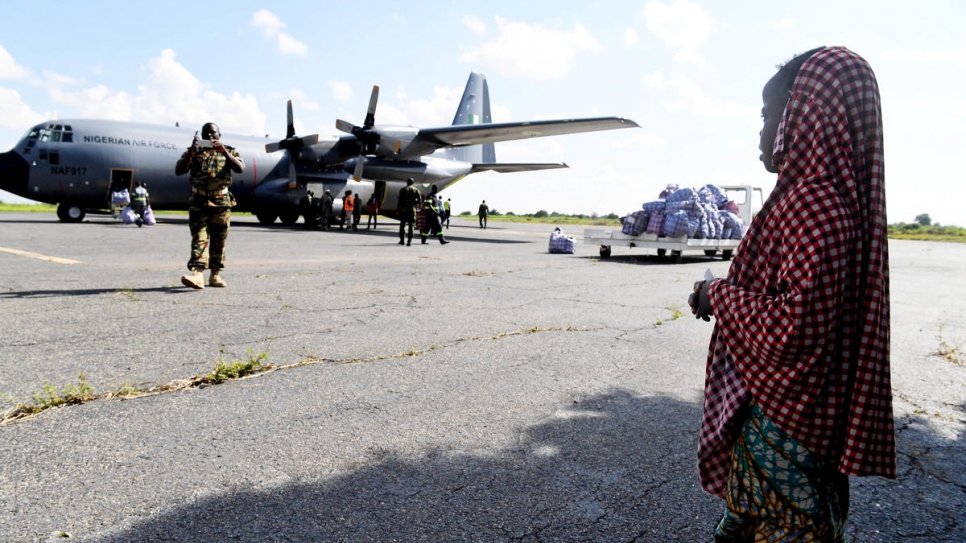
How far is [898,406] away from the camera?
12.2ft

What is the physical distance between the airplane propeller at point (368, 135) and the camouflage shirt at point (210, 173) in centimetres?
1452

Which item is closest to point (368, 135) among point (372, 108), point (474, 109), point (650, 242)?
point (372, 108)

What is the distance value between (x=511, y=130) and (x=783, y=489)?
19.8m

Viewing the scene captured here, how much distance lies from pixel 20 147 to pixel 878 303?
22.5 metres

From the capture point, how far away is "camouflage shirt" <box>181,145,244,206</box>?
7.12 meters

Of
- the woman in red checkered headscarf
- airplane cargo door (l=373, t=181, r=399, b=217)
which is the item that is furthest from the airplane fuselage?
the woman in red checkered headscarf

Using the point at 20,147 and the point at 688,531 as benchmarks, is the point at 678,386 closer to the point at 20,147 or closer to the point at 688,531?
the point at 688,531

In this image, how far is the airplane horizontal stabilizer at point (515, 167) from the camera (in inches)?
1076

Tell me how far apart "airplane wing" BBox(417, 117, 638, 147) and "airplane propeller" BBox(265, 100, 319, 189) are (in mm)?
4135

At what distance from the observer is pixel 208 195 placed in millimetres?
7199

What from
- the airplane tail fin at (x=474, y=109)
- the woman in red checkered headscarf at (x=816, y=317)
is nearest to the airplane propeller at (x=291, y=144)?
the airplane tail fin at (x=474, y=109)

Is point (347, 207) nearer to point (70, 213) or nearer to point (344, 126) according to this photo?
point (344, 126)

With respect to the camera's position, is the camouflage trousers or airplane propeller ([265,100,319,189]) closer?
the camouflage trousers

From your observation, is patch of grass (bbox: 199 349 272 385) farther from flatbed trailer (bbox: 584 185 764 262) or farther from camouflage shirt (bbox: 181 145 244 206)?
flatbed trailer (bbox: 584 185 764 262)
